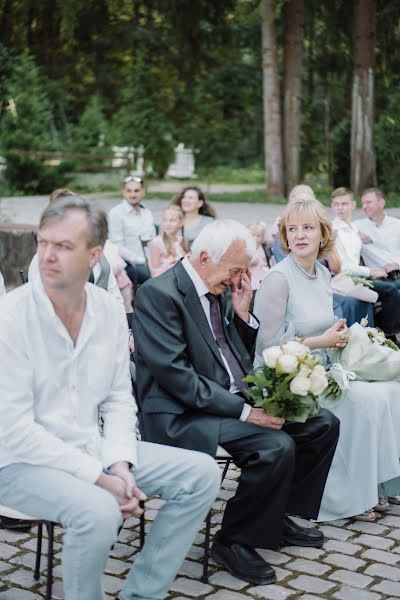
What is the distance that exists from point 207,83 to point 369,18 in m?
5.53

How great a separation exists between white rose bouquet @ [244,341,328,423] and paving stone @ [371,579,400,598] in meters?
0.77

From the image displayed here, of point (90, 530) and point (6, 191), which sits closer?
point (90, 530)

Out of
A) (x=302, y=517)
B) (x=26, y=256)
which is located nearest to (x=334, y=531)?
(x=302, y=517)

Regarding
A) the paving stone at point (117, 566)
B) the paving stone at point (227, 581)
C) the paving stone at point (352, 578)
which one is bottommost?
the paving stone at point (352, 578)

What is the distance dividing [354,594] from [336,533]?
732 mm

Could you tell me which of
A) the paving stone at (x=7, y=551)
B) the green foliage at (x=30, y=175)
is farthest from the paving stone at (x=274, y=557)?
the green foliage at (x=30, y=175)

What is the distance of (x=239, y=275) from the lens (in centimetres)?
452

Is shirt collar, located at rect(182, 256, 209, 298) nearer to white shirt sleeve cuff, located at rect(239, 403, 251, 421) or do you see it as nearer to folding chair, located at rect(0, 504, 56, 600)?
white shirt sleeve cuff, located at rect(239, 403, 251, 421)

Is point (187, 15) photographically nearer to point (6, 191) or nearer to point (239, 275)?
point (6, 191)

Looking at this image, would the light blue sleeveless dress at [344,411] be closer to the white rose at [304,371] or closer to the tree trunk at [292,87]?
the white rose at [304,371]

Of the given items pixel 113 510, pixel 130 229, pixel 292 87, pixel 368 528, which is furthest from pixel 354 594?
pixel 292 87

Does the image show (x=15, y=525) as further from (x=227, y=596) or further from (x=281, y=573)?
(x=281, y=573)

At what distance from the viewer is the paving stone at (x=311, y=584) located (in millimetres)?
4254

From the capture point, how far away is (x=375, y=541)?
4.84 meters
